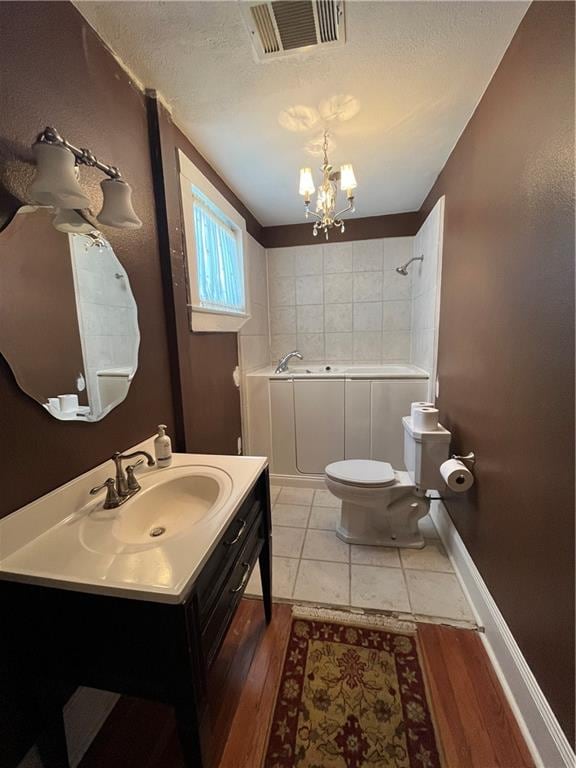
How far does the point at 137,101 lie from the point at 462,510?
7.78 feet

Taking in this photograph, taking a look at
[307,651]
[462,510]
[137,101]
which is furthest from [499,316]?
[137,101]

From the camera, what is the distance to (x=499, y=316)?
1.21 metres

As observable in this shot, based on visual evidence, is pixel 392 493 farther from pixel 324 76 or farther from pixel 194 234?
pixel 324 76

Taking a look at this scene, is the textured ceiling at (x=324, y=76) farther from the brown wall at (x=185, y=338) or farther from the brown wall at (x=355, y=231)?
the brown wall at (x=355, y=231)

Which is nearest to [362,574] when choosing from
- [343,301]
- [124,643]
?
[124,643]

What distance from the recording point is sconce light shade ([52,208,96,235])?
0.90 meters

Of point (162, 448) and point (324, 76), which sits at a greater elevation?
point (324, 76)

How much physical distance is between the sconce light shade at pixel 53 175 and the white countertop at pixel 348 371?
1.80 m

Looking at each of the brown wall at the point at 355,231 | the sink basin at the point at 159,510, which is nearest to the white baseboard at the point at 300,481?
the sink basin at the point at 159,510

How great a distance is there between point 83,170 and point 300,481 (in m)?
2.32

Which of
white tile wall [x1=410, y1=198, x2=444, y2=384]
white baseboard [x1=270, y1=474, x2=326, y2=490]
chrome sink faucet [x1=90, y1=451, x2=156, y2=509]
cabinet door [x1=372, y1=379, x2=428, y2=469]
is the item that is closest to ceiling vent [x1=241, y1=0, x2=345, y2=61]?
white tile wall [x1=410, y1=198, x2=444, y2=384]

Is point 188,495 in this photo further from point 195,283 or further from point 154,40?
point 154,40

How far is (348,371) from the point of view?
2.87 metres

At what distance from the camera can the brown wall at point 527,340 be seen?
A: 2.74ft
